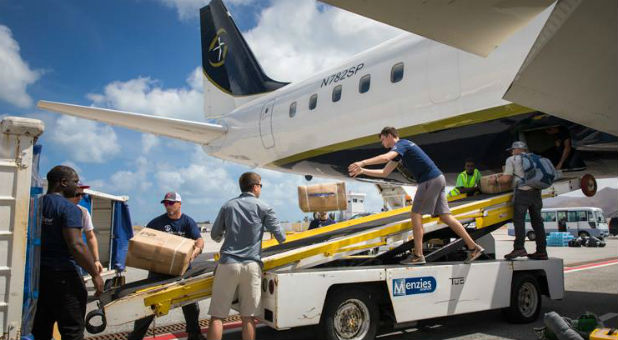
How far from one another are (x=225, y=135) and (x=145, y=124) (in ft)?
8.78

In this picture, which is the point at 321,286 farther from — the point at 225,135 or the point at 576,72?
the point at 225,135

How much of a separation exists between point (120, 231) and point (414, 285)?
7.72m

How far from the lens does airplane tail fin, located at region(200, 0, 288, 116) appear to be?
15.0 meters

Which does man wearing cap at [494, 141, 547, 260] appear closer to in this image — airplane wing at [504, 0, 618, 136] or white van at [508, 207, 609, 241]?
airplane wing at [504, 0, 618, 136]

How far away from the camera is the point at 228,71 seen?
51.4 feet

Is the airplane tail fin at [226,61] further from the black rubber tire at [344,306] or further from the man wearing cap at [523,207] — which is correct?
the black rubber tire at [344,306]

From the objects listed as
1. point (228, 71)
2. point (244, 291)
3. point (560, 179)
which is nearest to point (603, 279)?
point (560, 179)

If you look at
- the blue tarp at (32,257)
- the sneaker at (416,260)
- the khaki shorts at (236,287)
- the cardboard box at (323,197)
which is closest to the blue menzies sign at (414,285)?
the sneaker at (416,260)

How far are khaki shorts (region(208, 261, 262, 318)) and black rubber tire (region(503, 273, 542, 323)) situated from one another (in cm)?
323

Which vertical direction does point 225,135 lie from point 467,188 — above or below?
above

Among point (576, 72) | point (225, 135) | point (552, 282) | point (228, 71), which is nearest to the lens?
point (576, 72)

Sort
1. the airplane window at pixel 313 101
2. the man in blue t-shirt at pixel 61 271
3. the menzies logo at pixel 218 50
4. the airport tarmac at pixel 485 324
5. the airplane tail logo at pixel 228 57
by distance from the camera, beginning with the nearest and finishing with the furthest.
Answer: the man in blue t-shirt at pixel 61 271 < the airport tarmac at pixel 485 324 < the airplane window at pixel 313 101 < the airplane tail logo at pixel 228 57 < the menzies logo at pixel 218 50

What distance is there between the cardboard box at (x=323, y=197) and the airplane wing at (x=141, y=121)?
3.62 m

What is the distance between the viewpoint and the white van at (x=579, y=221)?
1233 inches
